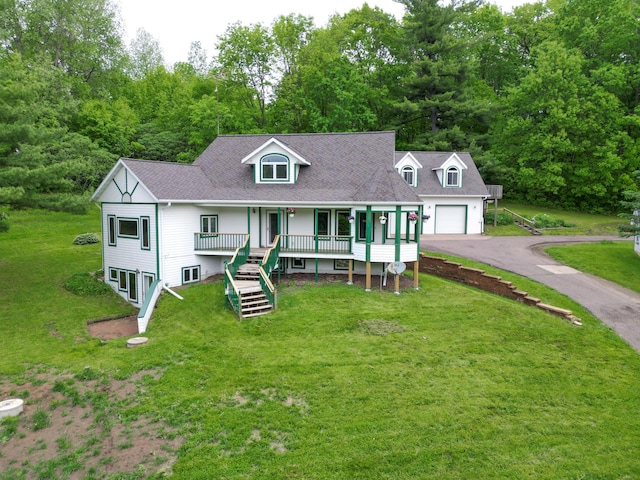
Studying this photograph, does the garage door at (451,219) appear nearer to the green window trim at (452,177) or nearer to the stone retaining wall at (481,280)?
the green window trim at (452,177)

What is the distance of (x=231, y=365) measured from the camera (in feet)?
37.1

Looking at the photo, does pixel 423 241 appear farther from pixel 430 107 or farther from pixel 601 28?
pixel 601 28

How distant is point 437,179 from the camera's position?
3072cm

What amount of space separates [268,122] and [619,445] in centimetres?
4128

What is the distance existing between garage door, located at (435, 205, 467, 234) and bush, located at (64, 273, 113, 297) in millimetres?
21573

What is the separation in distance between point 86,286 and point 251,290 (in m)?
8.98

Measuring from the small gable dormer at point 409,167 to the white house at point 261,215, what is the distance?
8148 mm

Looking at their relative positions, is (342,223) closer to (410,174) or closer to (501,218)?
(410,174)

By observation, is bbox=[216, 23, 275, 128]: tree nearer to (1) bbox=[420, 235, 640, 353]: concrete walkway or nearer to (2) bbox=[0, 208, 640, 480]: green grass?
(1) bbox=[420, 235, 640, 353]: concrete walkway

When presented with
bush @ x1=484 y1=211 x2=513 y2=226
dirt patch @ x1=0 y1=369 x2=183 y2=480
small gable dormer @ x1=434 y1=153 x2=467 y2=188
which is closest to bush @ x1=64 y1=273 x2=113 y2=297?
dirt patch @ x1=0 y1=369 x2=183 y2=480

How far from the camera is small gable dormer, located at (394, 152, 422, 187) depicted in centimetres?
2936

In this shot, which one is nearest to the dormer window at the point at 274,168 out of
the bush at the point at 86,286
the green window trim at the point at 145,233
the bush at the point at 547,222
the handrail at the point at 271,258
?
the handrail at the point at 271,258

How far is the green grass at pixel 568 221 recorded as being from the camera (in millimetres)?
30062

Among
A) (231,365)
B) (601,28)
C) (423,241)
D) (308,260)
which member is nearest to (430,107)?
(601,28)
